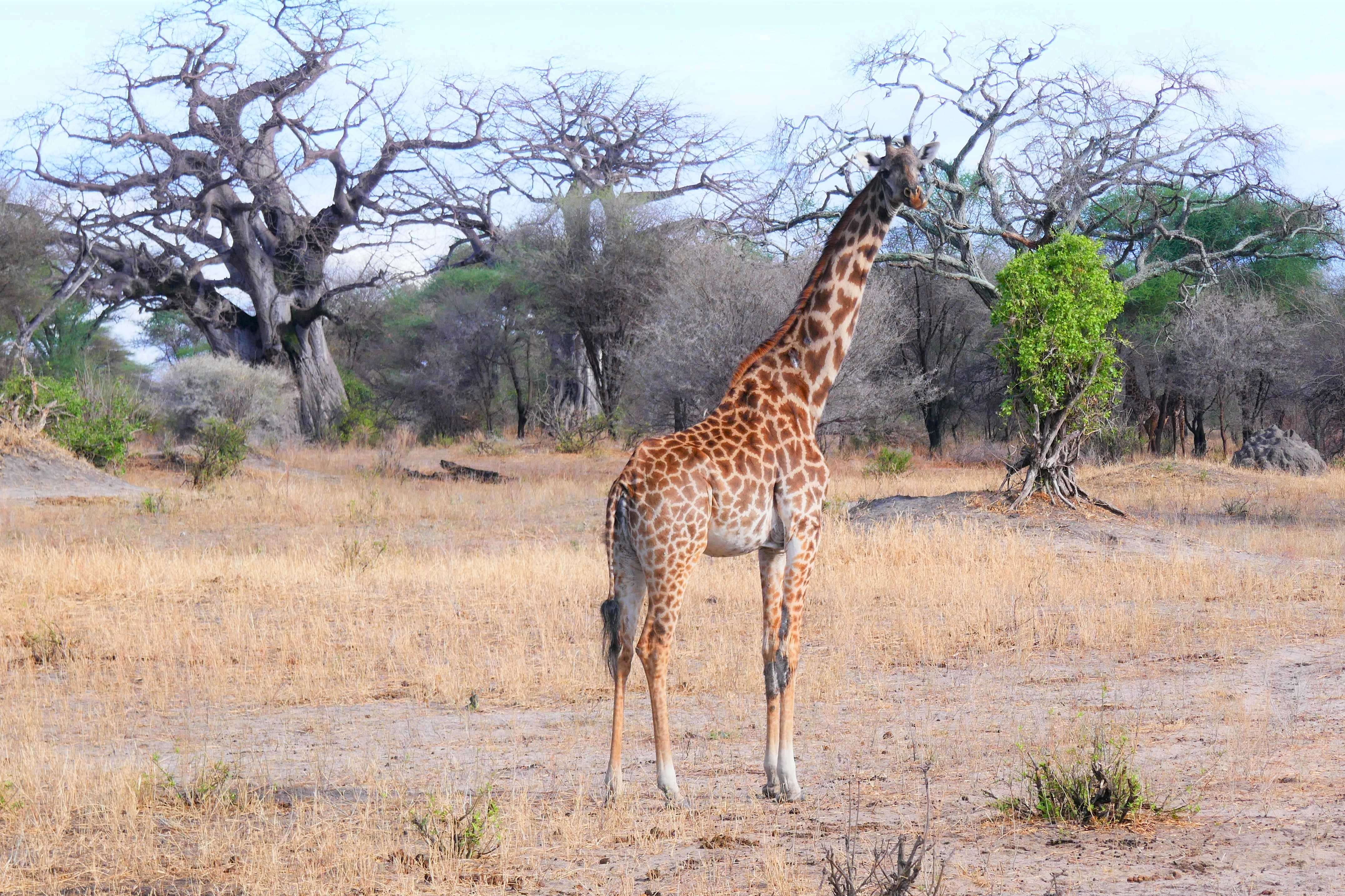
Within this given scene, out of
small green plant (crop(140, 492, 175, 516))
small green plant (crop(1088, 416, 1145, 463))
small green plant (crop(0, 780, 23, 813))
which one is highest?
small green plant (crop(1088, 416, 1145, 463))

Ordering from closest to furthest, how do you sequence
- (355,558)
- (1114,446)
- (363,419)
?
(355,558) → (1114,446) → (363,419)

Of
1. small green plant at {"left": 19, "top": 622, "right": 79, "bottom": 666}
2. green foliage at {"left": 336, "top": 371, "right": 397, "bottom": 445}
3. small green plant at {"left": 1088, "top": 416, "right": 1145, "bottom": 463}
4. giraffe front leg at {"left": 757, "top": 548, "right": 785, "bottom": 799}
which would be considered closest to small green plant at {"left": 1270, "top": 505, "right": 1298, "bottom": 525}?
small green plant at {"left": 1088, "top": 416, "right": 1145, "bottom": 463}

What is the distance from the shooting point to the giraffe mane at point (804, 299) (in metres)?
6.75

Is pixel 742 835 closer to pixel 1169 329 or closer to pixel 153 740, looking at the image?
pixel 153 740

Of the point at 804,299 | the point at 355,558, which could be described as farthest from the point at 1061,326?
the point at 804,299

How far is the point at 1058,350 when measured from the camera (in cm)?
1666

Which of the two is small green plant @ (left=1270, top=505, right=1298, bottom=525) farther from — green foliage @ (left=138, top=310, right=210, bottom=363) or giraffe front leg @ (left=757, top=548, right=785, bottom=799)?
green foliage @ (left=138, top=310, right=210, bottom=363)

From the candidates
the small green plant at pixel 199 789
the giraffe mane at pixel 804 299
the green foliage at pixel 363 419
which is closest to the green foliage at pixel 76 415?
the green foliage at pixel 363 419

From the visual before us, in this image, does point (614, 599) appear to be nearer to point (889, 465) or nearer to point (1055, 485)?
point (1055, 485)

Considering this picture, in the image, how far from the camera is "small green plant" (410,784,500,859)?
16.7 feet

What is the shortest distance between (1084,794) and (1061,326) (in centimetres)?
1196

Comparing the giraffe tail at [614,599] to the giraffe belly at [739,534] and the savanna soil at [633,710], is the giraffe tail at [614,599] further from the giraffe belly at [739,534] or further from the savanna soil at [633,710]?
the savanna soil at [633,710]

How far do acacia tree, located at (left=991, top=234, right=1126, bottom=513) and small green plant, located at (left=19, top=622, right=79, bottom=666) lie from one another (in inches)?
450

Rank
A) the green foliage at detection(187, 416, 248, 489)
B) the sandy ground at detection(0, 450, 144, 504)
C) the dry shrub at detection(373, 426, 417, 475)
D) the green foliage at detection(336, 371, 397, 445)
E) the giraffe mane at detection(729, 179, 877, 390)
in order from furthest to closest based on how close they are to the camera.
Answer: the green foliage at detection(336, 371, 397, 445), the dry shrub at detection(373, 426, 417, 475), the green foliage at detection(187, 416, 248, 489), the sandy ground at detection(0, 450, 144, 504), the giraffe mane at detection(729, 179, 877, 390)
